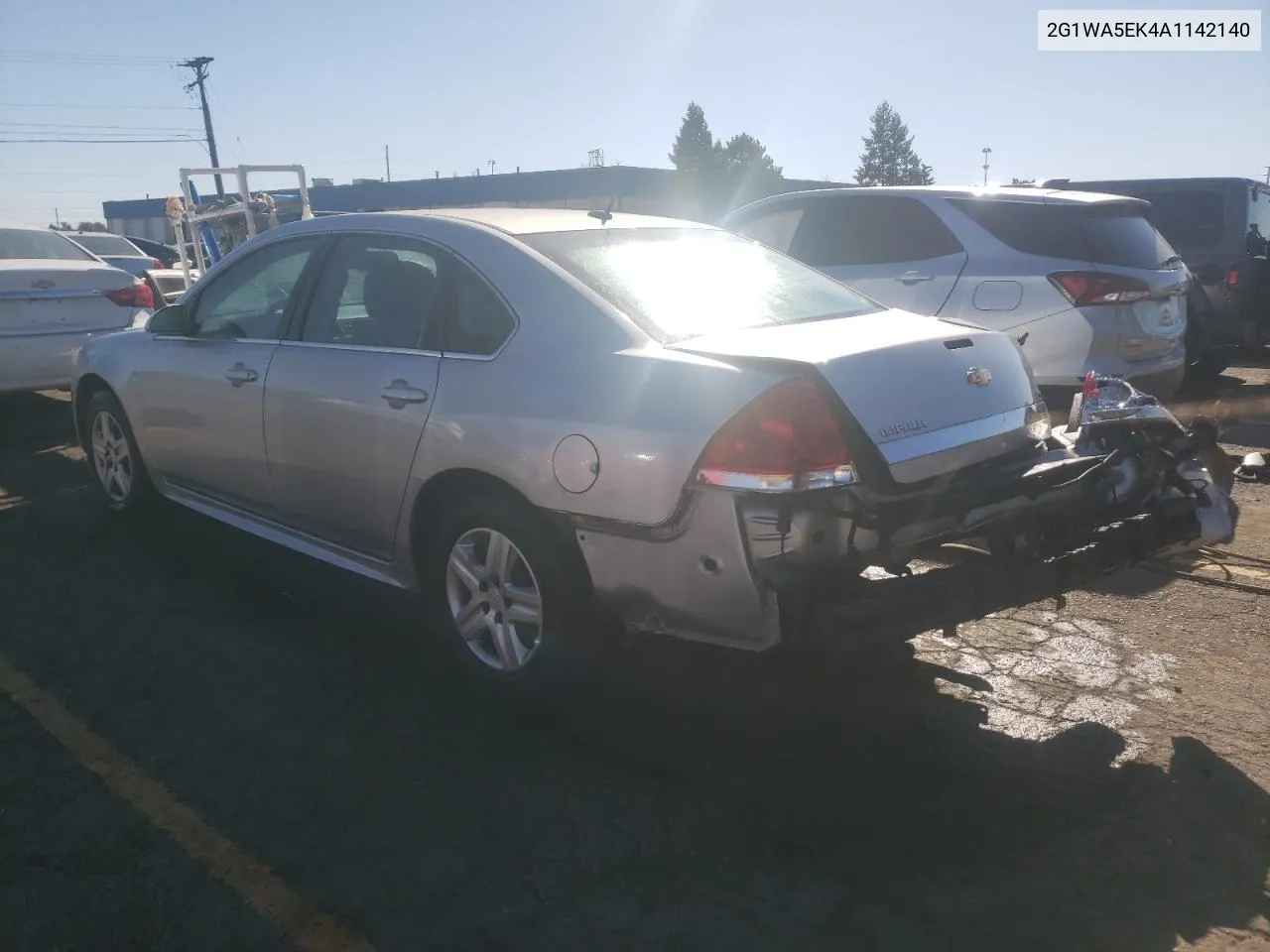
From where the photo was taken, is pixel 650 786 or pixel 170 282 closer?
pixel 650 786

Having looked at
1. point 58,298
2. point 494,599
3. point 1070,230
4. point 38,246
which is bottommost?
point 494,599

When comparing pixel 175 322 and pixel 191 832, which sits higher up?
pixel 175 322

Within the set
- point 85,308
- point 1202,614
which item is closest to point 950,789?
point 1202,614

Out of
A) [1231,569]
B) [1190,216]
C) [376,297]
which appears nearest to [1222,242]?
[1190,216]

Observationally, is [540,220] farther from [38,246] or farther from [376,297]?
Result: [38,246]

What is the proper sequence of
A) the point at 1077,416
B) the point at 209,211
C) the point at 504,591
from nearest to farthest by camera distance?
the point at 504,591
the point at 1077,416
the point at 209,211

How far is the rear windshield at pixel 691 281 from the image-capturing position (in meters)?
3.62

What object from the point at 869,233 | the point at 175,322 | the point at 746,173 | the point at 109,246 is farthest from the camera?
the point at 746,173

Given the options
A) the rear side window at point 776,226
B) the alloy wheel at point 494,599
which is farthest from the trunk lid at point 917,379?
the rear side window at point 776,226

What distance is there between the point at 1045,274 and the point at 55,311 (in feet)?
23.4

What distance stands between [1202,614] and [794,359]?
256cm

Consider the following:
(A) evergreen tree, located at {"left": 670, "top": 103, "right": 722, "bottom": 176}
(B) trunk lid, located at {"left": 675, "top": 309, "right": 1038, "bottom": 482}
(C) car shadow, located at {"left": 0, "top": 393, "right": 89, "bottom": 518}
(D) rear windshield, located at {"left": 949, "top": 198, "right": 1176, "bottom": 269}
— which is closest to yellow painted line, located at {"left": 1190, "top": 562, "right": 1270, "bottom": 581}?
(B) trunk lid, located at {"left": 675, "top": 309, "right": 1038, "bottom": 482}

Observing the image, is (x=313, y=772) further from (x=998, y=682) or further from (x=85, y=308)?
(x=85, y=308)

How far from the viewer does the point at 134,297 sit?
8906 mm
